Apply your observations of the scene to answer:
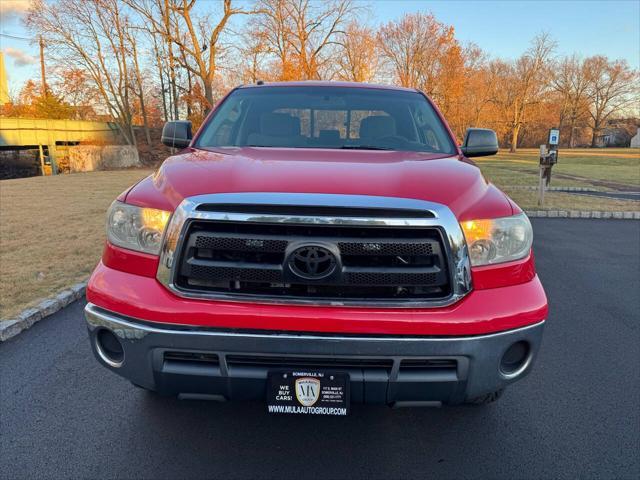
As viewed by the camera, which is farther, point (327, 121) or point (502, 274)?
point (327, 121)

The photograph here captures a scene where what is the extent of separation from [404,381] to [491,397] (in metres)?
0.87

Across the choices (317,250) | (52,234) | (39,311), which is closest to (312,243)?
(317,250)

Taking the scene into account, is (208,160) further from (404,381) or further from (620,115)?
(620,115)

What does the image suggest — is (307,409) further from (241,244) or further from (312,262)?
(241,244)

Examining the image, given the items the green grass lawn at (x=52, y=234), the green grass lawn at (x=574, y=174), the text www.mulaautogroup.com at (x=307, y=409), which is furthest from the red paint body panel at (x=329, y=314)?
the green grass lawn at (x=574, y=174)

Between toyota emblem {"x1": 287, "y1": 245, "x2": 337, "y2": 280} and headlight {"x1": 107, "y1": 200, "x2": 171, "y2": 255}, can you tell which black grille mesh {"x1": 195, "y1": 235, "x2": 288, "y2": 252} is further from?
headlight {"x1": 107, "y1": 200, "x2": 171, "y2": 255}

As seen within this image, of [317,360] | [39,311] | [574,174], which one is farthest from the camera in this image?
[574,174]

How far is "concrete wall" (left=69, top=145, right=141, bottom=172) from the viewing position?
2888 centimetres

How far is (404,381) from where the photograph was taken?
6.12ft

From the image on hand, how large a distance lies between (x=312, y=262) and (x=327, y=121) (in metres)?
1.75

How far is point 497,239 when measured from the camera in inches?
80.7

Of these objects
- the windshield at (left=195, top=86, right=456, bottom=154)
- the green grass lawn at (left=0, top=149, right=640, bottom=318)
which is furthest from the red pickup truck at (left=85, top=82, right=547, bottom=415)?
the green grass lawn at (left=0, top=149, right=640, bottom=318)

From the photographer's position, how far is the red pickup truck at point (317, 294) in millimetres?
1845

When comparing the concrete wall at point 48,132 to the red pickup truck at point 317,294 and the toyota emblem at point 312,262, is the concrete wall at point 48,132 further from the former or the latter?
the toyota emblem at point 312,262
